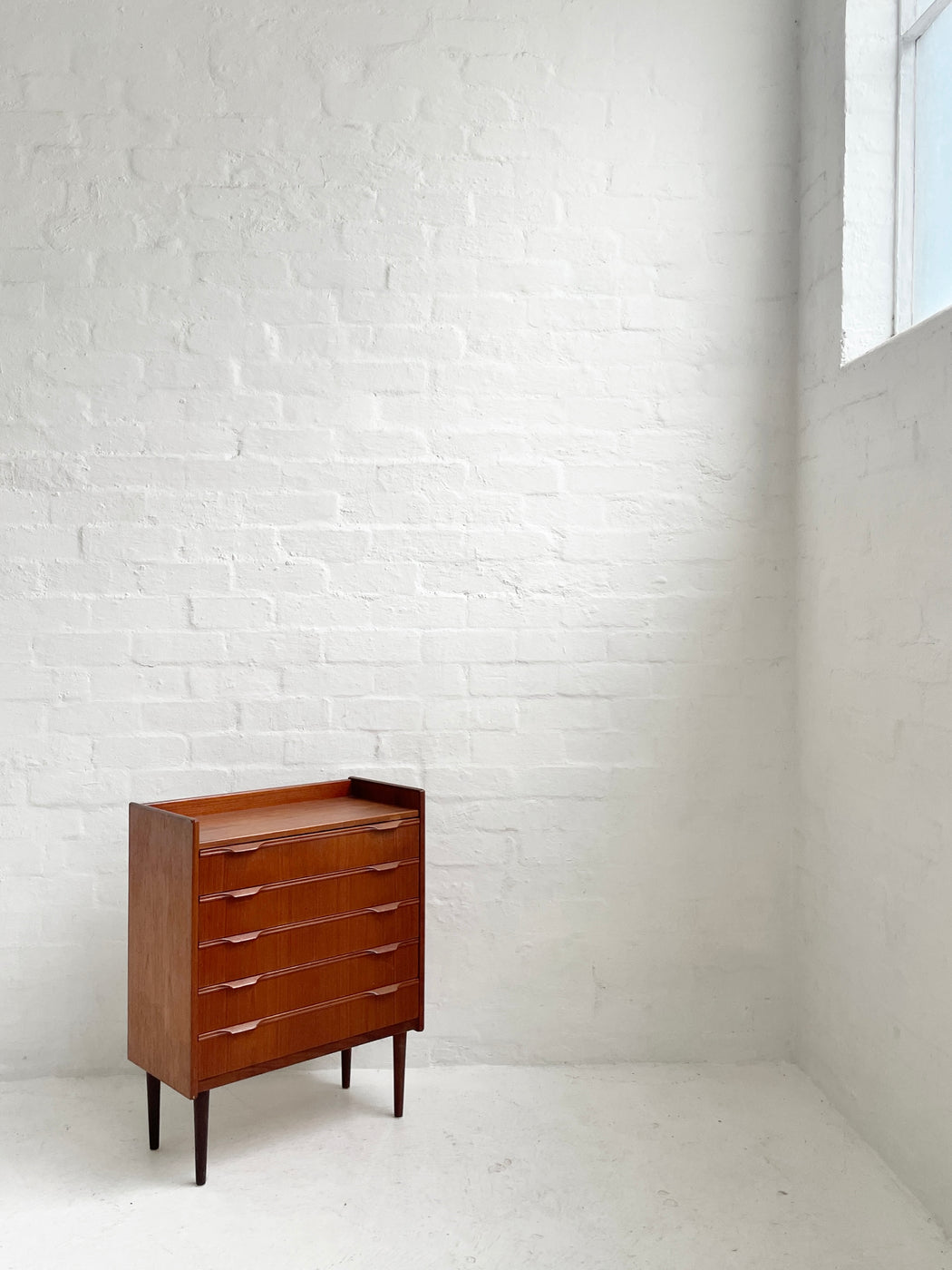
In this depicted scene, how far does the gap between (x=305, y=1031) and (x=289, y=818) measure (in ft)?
1.46

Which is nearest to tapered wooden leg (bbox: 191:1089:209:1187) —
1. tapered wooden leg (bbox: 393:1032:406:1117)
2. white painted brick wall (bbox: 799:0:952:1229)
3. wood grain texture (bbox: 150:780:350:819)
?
tapered wooden leg (bbox: 393:1032:406:1117)

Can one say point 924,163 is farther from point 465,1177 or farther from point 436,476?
point 465,1177

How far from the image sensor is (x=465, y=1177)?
7.01ft

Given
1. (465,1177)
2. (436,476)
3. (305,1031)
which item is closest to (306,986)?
(305,1031)

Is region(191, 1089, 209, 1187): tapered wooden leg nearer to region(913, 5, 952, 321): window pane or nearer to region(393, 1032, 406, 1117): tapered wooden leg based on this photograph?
region(393, 1032, 406, 1117): tapered wooden leg

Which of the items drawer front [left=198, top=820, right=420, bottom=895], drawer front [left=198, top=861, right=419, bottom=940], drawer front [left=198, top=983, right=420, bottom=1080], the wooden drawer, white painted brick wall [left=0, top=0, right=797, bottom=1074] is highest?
white painted brick wall [left=0, top=0, right=797, bottom=1074]

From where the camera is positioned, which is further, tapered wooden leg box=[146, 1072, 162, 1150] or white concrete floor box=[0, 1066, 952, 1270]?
tapered wooden leg box=[146, 1072, 162, 1150]

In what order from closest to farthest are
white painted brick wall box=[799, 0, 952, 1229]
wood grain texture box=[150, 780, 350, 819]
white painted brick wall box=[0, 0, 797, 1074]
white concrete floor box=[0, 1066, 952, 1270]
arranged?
white concrete floor box=[0, 1066, 952, 1270] → white painted brick wall box=[799, 0, 952, 1229] → wood grain texture box=[150, 780, 350, 819] → white painted brick wall box=[0, 0, 797, 1074]

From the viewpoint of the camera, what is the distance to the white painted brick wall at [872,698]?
2049 mm

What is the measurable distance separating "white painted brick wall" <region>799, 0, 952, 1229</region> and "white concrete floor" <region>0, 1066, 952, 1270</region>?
0.20 metres

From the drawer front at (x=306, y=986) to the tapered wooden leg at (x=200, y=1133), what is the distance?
6.0 inches

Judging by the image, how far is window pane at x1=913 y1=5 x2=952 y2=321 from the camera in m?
2.27

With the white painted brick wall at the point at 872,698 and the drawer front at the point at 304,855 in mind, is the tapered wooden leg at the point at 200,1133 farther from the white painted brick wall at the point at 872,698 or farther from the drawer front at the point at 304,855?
the white painted brick wall at the point at 872,698

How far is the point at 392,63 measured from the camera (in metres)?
2.63
